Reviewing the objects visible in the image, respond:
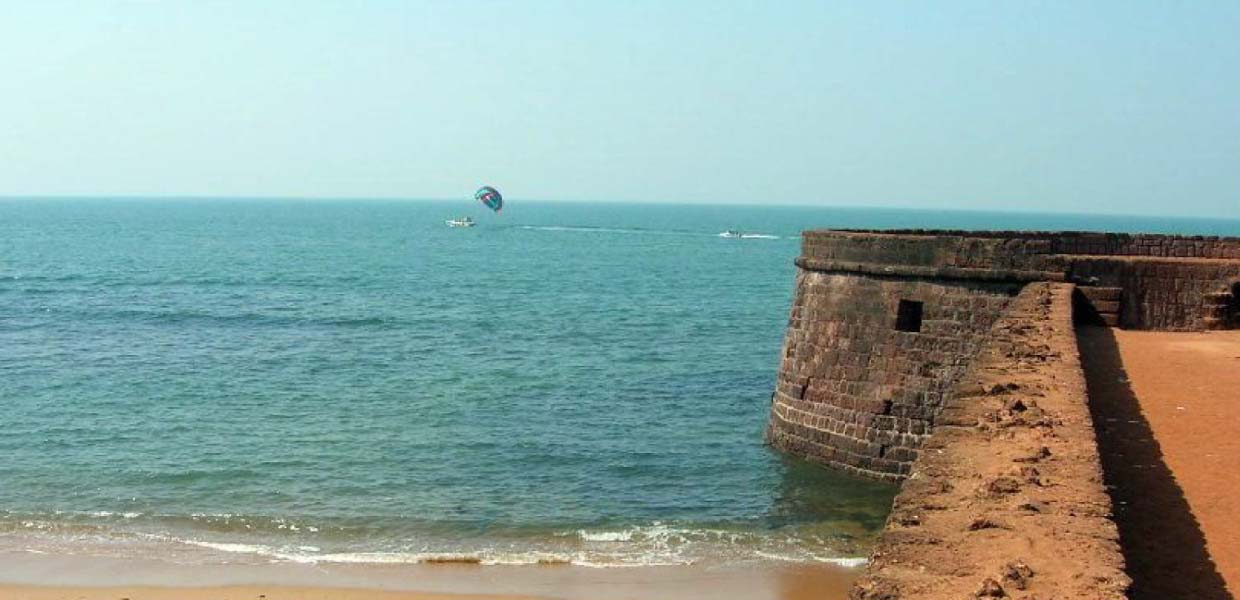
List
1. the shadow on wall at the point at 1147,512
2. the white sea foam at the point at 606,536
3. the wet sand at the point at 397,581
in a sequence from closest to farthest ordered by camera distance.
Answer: the shadow on wall at the point at 1147,512, the wet sand at the point at 397,581, the white sea foam at the point at 606,536

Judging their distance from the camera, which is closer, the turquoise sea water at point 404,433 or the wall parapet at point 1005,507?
the wall parapet at point 1005,507

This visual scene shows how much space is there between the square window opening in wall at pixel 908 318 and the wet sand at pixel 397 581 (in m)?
4.20

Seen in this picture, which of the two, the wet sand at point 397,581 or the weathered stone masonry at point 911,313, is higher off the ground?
the weathered stone masonry at point 911,313

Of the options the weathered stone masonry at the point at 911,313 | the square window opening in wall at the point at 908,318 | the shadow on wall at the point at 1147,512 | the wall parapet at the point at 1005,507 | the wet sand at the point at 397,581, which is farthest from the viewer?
the square window opening in wall at the point at 908,318

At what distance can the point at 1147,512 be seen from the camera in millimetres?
7617

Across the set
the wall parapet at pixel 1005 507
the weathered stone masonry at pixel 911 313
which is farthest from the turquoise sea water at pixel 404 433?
the wall parapet at pixel 1005 507

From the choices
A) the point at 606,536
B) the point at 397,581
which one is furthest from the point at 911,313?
the point at 397,581

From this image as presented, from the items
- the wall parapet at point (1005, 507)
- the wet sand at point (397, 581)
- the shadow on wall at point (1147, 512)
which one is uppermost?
the wall parapet at point (1005, 507)

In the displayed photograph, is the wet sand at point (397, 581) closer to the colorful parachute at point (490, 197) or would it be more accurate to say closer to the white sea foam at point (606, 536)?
the white sea foam at point (606, 536)

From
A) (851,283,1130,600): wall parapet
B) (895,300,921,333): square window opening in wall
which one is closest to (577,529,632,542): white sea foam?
(895,300,921,333): square window opening in wall

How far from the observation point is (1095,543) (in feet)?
18.9

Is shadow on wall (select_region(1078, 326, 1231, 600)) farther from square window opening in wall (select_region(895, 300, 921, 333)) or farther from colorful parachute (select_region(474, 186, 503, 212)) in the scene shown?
colorful parachute (select_region(474, 186, 503, 212))

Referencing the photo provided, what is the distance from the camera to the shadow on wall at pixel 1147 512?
6.23 m

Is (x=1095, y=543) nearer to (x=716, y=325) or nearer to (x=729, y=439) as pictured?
(x=729, y=439)
